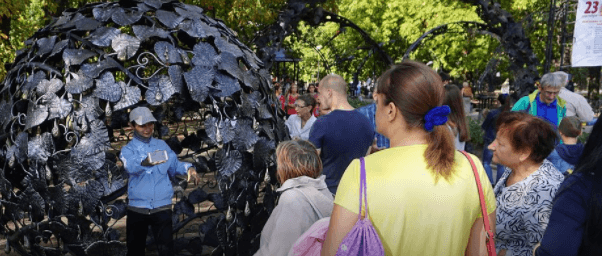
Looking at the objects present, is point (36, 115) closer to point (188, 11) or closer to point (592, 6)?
point (188, 11)

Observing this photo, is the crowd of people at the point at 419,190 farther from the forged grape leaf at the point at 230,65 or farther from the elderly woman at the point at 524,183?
the forged grape leaf at the point at 230,65

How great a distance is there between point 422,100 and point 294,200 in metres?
1.12

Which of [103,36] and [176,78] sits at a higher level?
[103,36]

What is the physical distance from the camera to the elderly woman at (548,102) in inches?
219

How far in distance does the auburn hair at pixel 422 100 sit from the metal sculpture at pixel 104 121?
138 cm

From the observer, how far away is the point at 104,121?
3.20 m

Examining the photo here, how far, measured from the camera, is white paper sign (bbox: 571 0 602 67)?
6.62m

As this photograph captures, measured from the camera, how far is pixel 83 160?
9.67 feet

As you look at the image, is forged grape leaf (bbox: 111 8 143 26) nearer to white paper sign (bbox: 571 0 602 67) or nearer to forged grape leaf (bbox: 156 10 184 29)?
forged grape leaf (bbox: 156 10 184 29)

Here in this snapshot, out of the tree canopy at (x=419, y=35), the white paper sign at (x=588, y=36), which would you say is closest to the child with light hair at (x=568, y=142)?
the white paper sign at (x=588, y=36)

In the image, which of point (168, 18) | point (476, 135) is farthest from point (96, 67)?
point (476, 135)

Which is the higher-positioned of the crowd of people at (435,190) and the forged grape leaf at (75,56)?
the forged grape leaf at (75,56)

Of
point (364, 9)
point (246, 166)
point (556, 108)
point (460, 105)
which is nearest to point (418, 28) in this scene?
point (364, 9)

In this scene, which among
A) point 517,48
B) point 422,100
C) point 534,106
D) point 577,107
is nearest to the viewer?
point 422,100
